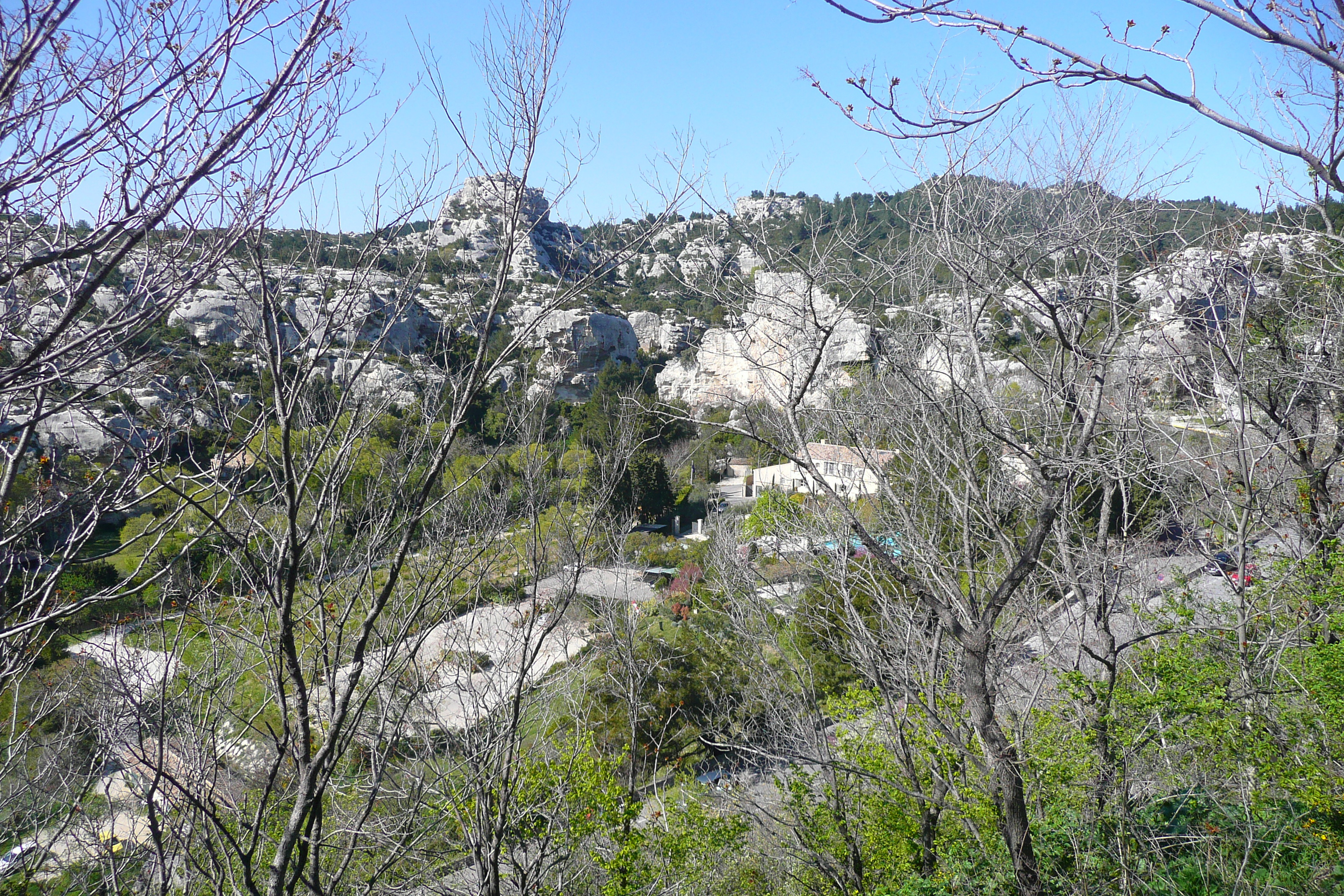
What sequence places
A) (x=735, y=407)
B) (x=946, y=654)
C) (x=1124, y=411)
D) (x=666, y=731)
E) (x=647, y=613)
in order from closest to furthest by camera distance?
(x=1124, y=411) < (x=735, y=407) < (x=946, y=654) < (x=666, y=731) < (x=647, y=613)

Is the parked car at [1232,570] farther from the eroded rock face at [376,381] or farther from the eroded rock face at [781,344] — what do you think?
the eroded rock face at [376,381]

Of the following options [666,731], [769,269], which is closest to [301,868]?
[769,269]

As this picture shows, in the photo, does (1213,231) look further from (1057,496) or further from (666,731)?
(666,731)

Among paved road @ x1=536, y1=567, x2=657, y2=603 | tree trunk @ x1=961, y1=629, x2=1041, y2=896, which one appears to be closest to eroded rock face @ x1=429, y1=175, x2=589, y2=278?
tree trunk @ x1=961, y1=629, x2=1041, y2=896

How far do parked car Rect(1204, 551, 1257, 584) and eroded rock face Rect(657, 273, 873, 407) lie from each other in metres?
3.92

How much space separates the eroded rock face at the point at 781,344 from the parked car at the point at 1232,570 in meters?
3.92

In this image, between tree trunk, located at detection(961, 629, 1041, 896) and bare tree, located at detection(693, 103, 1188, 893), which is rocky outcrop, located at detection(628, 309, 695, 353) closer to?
bare tree, located at detection(693, 103, 1188, 893)

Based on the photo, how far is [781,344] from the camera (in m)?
4.86

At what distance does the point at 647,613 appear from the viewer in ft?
48.4

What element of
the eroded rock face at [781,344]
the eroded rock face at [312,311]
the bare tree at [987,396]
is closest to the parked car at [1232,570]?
the bare tree at [987,396]

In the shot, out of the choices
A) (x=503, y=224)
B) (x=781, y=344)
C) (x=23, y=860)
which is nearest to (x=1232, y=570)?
(x=781, y=344)

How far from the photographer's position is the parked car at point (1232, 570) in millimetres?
6355

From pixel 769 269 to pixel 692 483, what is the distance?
2439 cm

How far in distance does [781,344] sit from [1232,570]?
591 cm
